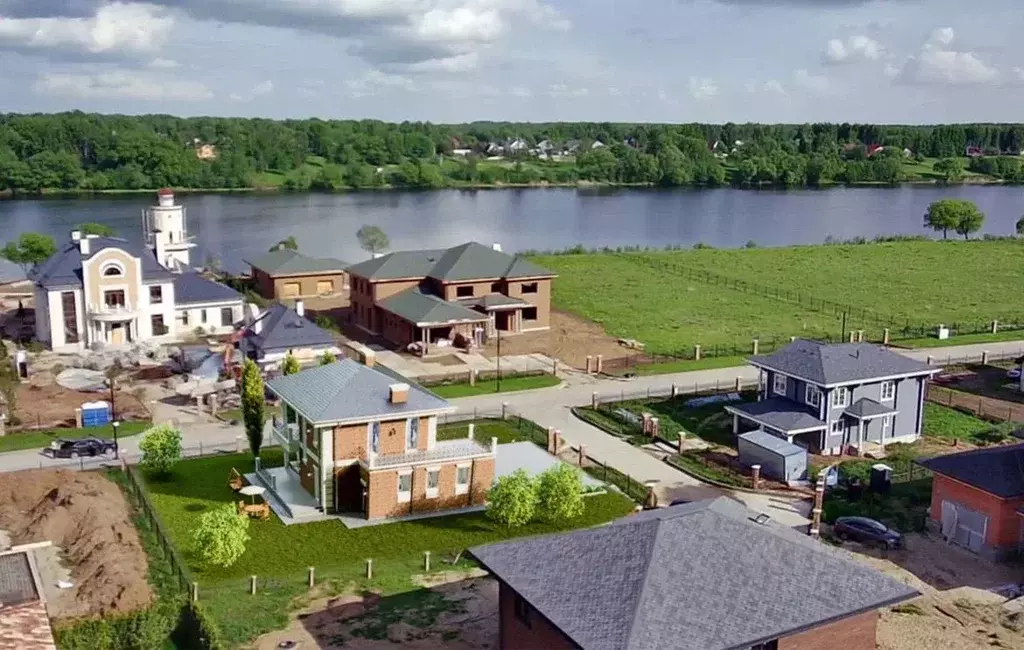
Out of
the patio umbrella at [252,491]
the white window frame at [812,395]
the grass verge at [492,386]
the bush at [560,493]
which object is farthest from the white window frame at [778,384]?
the patio umbrella at [252,491]

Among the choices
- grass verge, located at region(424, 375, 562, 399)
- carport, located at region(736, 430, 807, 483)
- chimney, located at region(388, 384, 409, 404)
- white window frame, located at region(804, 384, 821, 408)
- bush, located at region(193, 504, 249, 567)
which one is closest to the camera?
bush, located at region(193, 504, 249, 567)

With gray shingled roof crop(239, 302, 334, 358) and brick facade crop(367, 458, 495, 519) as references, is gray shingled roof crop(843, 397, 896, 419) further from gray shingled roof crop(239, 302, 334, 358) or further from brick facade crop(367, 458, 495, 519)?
gray shingled roof crop(239, 302, 334, 358)

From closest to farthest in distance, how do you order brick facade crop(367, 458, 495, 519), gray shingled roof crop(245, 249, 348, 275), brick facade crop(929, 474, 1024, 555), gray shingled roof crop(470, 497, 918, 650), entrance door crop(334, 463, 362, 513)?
gray shingled roof crop(470, 497, 918, 650), brick facade crop(929, 474, 1024, 555), brick facade crop(367, 458, 495, 519), entrance door crop(334, 463, 362, 513), gray shingled roof crop(245, 249, 348, 275)

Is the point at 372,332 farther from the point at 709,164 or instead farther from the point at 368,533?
the point at 709,164

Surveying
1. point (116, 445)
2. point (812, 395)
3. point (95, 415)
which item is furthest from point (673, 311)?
point (116, 445)

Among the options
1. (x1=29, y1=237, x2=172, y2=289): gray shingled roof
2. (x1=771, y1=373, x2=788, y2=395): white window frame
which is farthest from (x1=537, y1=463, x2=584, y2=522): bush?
(x1=29, y1=237, x2=172, y2=289): gray shingled roof

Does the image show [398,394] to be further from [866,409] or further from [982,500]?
[866,409]

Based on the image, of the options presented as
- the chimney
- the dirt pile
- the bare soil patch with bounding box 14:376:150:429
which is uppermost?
the chimney

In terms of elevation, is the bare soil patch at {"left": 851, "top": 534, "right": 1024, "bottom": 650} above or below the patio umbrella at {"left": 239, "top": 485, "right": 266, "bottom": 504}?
below
